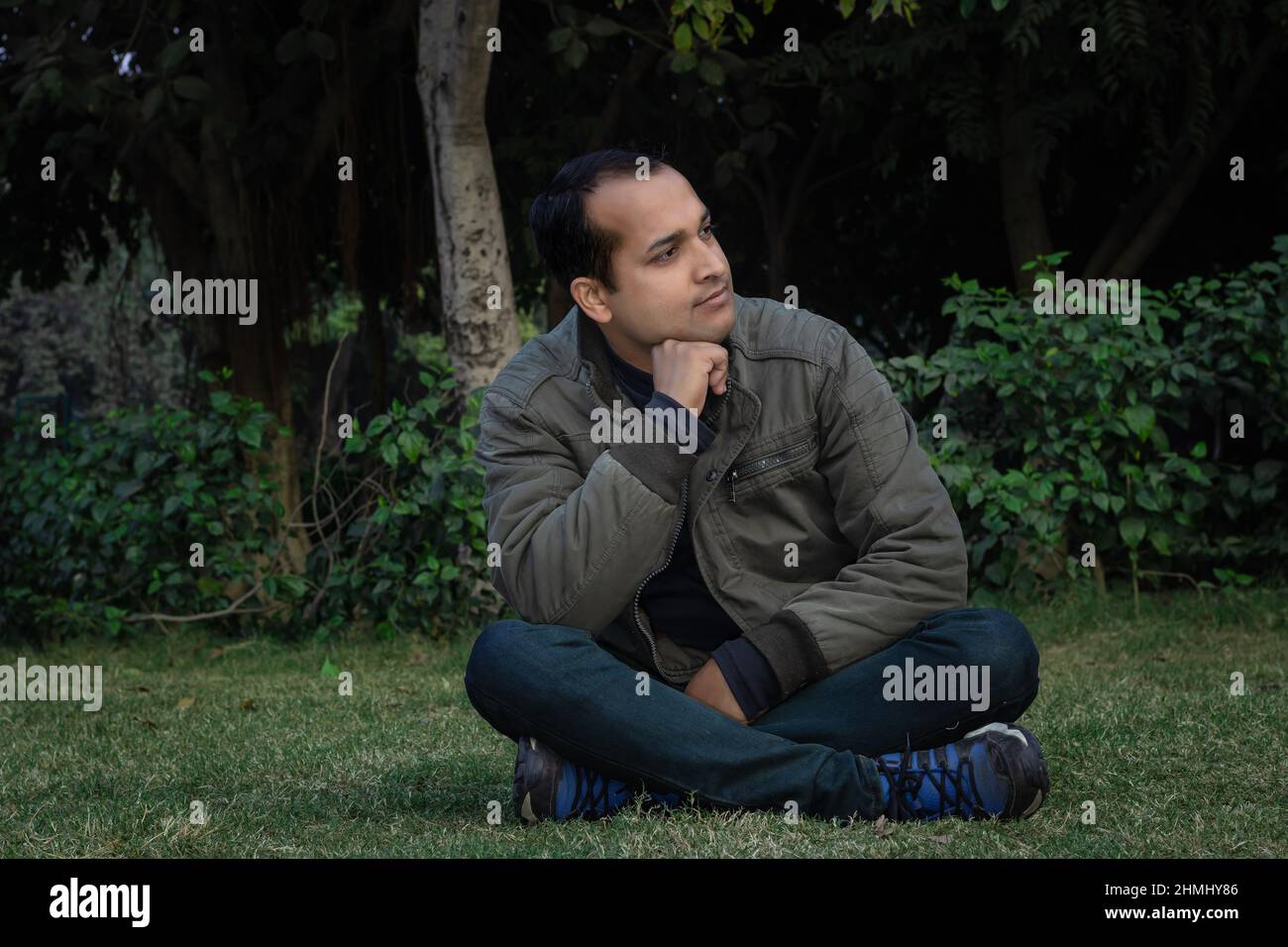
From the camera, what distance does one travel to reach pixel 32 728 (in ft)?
17.9

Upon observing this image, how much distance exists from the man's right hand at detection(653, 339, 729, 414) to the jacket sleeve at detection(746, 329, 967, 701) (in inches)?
11.5

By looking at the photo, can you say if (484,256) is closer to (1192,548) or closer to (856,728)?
(1192,548)

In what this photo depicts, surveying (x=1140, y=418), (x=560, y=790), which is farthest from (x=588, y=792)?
(x=1140, y=418)

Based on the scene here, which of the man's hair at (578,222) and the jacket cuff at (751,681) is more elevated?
the man's hair at (578,222)

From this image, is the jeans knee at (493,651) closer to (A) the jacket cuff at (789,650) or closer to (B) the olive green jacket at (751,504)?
(B) the olive green jacket at (751,504)

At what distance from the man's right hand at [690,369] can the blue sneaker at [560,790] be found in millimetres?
870

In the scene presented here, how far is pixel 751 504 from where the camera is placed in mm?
3689

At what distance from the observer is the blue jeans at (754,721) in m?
3.39

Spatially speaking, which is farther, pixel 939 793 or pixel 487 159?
pixel 487 159

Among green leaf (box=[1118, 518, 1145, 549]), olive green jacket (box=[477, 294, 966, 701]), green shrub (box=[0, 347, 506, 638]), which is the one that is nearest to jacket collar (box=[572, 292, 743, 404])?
olive green jacket (box=[477, 294, 966, 701])

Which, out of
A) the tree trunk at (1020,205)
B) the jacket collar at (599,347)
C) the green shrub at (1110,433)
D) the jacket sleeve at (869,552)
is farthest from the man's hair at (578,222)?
the tree trunk at (1020,205)

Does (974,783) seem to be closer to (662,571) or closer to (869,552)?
(869,552)
